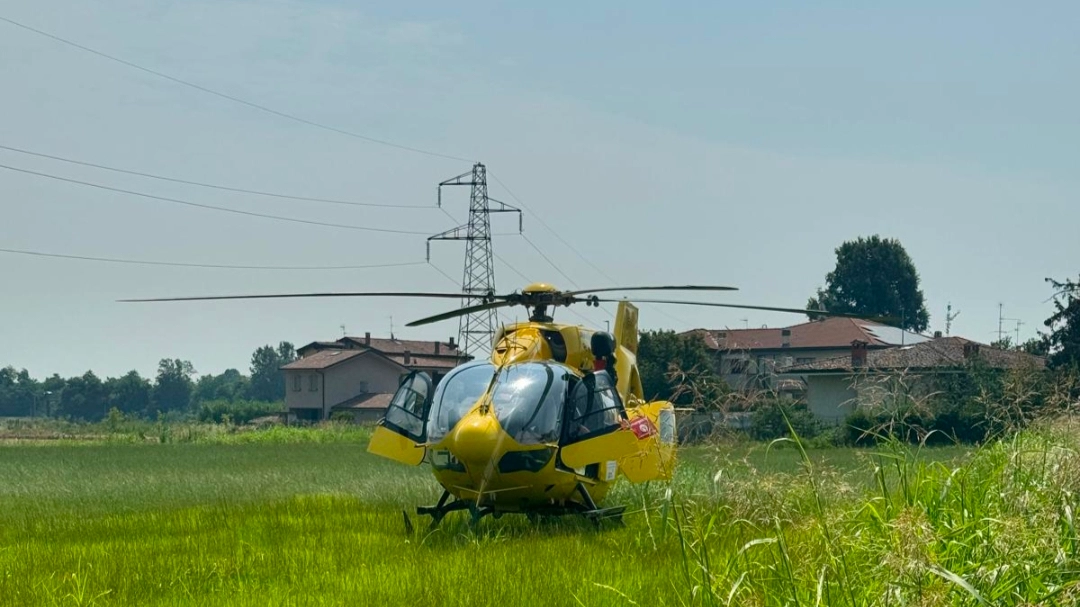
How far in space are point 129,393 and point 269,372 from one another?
27281mm

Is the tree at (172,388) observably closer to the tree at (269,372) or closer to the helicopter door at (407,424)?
the tree at (269,372)

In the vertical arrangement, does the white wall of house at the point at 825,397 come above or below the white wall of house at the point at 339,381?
below

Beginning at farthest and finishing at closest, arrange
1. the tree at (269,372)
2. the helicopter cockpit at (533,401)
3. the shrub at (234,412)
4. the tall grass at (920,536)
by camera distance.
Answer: the tree at (269,372) < the shrub at (234,412) < the helicopter cockpit at (533,401) < the tall grass at (920,536)

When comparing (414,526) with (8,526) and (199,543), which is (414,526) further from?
(8,526)

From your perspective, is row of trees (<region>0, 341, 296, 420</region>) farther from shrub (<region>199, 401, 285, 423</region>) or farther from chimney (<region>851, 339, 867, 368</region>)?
chimney (<region>851, 339, 867, 368</region>)

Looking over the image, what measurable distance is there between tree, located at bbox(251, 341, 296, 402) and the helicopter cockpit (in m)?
164

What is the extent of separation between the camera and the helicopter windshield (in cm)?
1315

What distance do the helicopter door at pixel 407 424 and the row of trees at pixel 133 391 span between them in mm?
136604

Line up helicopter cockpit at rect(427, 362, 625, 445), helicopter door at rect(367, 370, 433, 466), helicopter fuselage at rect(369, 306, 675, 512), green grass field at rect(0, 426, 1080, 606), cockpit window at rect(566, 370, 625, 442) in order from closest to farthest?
green grass field at rect(0, 426, 1080, 606)
helicopter fuselage at rect(369, 306, 675, 512)
helicopter cockpit at rect(427, 362, 625, 445)
cockpit window at rect(566, 370, 625, 442)
helicopter door at rect(367, 370, 433, 466)

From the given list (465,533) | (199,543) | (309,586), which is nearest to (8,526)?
(199,543)

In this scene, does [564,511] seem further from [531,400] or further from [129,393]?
[129,393]

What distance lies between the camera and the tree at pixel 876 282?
108 metres

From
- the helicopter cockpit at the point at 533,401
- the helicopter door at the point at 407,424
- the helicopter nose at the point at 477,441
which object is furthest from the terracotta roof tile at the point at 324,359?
the helicopter nose at the point at 477,441

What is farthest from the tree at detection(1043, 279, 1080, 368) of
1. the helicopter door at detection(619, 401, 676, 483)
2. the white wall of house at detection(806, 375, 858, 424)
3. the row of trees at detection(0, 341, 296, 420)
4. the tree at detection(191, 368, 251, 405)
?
the tree at detection(191, 368, 251, 405)
